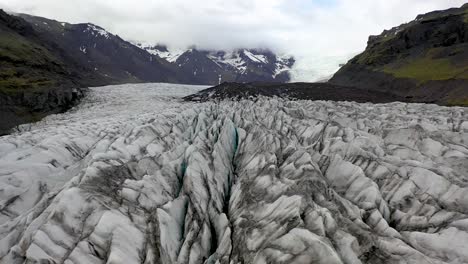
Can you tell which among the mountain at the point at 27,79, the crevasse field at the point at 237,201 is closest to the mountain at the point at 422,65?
the crevasse field at the point at 237,201

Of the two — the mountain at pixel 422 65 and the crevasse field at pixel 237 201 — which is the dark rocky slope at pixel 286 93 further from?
the crevasse field at pixel 237 201

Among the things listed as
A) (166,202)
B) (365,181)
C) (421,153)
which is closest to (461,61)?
(421,153)

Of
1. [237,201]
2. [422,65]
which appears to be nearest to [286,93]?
[422,65]

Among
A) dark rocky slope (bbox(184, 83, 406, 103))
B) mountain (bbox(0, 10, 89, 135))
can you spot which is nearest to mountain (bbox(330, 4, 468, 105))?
dark rocky slope (bbox(184, 83, 406, 103))

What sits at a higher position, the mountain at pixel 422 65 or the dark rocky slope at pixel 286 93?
the mountain at pixel 422 65

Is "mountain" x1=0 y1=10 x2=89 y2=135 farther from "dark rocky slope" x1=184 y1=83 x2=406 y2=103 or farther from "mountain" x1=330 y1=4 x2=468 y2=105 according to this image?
"mountain" x1=330 y1=4 x2=468 y2=105

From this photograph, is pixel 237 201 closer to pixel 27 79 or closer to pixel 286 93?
pixel 286 93
